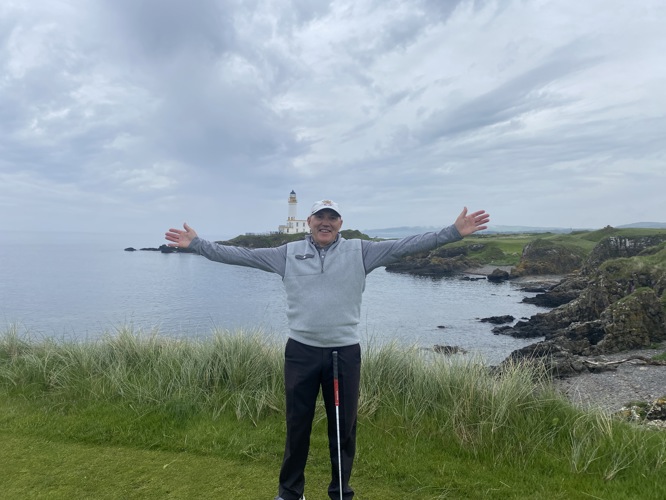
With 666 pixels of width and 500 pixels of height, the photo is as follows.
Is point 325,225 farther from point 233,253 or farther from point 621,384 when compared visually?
point 621,384

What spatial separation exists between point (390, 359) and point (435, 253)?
2832 inches

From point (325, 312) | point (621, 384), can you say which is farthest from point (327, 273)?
point (621, 384)

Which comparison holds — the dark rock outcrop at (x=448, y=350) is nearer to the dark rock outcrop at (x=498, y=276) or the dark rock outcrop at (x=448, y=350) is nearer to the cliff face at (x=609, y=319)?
the cliff face at (x=609, y=319)

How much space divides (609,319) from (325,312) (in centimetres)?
2064

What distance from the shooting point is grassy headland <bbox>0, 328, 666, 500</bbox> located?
4465mm

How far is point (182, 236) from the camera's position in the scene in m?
4.37

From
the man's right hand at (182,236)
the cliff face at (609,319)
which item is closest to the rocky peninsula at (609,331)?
the cliff face at (609,319)

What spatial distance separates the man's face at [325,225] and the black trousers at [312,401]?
0.87 m

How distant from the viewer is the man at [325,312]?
3.76m

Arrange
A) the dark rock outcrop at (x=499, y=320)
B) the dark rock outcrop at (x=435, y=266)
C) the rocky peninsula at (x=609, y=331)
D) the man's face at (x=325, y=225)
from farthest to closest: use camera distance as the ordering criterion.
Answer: the dark rock outcrop at (x=435, y=266) → the dark rock outcrop at (x=499, y=320) → the rocky peninsula at (x=609, y=331) → the man's face at (x=325, y=225)

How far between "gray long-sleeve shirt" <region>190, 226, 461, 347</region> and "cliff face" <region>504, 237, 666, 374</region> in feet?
33.8

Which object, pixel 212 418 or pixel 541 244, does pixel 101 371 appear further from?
pixel 541 244

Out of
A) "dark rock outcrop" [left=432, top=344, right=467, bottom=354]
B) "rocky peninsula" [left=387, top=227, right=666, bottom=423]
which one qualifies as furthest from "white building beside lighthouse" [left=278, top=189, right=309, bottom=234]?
"dark rock outcrop" [left=432, top=344, right=467, bottom=354]

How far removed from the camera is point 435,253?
77125 millimetres
